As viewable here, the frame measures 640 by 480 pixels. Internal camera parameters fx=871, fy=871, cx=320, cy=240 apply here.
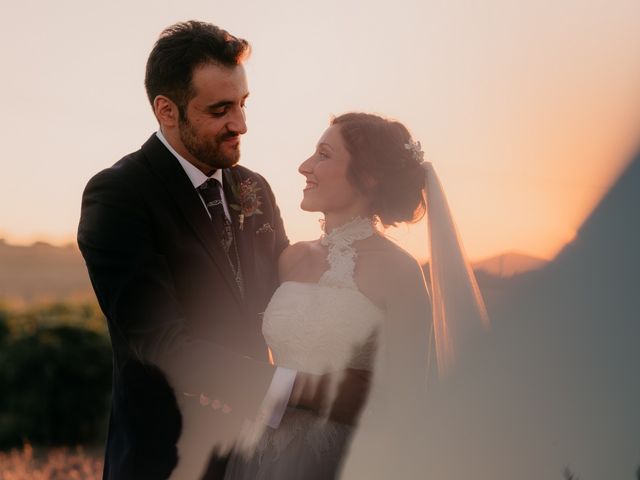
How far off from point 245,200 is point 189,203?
462 millimetres

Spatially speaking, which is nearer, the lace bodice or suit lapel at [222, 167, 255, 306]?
the lace bodice

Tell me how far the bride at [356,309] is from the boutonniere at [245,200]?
29 centimetres

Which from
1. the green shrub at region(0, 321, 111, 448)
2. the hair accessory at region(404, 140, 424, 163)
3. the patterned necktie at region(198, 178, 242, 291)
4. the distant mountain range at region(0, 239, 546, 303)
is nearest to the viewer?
the patterned necktie at region(198, 178, 242, 291)

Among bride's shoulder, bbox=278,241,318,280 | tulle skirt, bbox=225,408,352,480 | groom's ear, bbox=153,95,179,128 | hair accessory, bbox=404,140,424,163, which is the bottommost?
tulle skirt, bbox=225,408,352,480

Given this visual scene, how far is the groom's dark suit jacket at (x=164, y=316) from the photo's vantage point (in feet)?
11.9

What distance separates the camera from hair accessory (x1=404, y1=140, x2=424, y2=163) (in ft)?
14.4

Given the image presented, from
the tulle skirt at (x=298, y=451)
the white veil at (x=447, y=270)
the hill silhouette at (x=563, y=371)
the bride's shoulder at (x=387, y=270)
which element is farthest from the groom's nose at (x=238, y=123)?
the hill silhouette at (x=563, y=371)

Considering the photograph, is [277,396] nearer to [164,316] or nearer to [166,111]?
[164,316]

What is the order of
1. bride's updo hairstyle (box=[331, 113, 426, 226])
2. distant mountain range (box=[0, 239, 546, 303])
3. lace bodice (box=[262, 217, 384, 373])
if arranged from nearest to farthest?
lace bodice (box=[262, 217, 384, 373]), bride's updo hairstyle (box=[331, 113, 426, 226]), distant mountain range (box=[0, 239, 546, 303])

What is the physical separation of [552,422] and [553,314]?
1.93ft

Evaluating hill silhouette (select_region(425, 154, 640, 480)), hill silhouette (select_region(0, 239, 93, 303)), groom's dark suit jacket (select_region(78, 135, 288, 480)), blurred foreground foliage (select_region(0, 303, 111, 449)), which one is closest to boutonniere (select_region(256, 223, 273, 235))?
groom's dark suit jacket (select_region(78, 135, 288, 480))

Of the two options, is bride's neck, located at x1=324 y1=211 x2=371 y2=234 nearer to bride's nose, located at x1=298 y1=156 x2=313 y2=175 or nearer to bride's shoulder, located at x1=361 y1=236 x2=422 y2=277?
bride's shoulder, located at x1=361 y1=236 x2=422 y2=277

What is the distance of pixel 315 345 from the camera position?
4.07 m

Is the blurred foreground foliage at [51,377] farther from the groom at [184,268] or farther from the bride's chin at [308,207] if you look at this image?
the bride's chin at [308,207]
